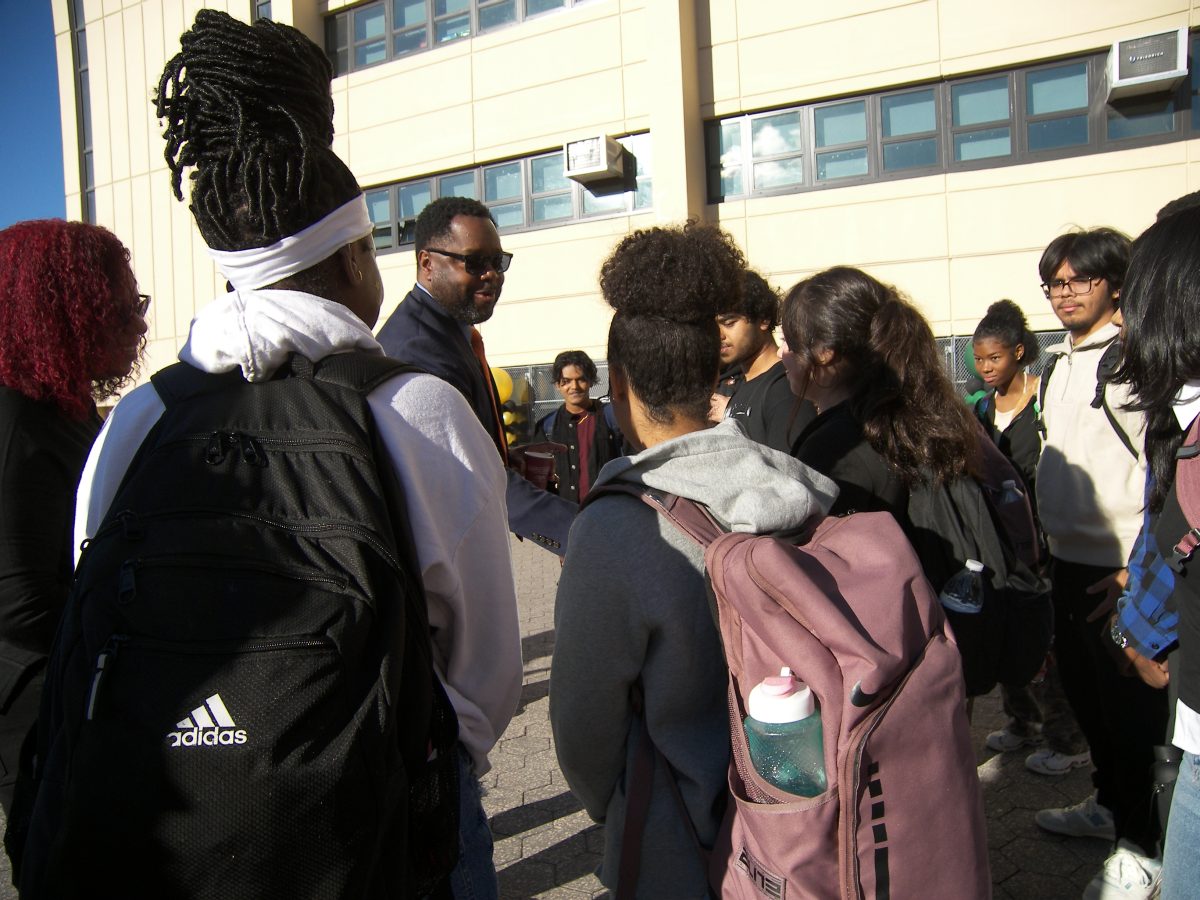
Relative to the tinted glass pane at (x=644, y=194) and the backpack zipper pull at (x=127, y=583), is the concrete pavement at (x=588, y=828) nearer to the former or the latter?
the backpack zipper pull at (x=127, y=583)

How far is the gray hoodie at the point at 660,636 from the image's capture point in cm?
157

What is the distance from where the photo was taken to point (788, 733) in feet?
4.21

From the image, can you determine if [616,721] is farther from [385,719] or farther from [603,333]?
[603,333]

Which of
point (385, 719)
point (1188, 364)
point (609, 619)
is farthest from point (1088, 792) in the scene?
point (385, 719)

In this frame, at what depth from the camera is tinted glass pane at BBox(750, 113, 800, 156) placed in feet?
38.1

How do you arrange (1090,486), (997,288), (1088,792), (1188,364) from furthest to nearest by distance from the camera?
1. (997,288)
2. (1088,792)
3. (1090,486)
4. (1188,364)

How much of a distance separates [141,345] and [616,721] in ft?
6.02

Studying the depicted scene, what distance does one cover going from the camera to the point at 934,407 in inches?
89.6

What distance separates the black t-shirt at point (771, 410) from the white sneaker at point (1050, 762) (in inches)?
79.1

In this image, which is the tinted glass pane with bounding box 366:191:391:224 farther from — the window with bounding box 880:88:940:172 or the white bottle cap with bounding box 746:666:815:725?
the white bottle cap with bounding box 746:666:815:725

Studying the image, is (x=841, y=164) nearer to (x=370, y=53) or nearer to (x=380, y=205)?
(x=380, y=205)

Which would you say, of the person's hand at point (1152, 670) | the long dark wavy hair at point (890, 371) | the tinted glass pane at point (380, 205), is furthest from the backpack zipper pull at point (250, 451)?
the tinted glass pane at point (380, 205)

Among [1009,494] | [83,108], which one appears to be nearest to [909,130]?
[1009,494]

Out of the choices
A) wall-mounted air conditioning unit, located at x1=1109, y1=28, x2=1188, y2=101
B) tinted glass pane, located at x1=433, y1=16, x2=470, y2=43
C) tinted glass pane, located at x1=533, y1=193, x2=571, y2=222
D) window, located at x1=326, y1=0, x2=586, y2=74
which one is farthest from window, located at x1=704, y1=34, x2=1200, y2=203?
tinted glass pane, located at x1=433, y1=16, x2=470, y2=43
